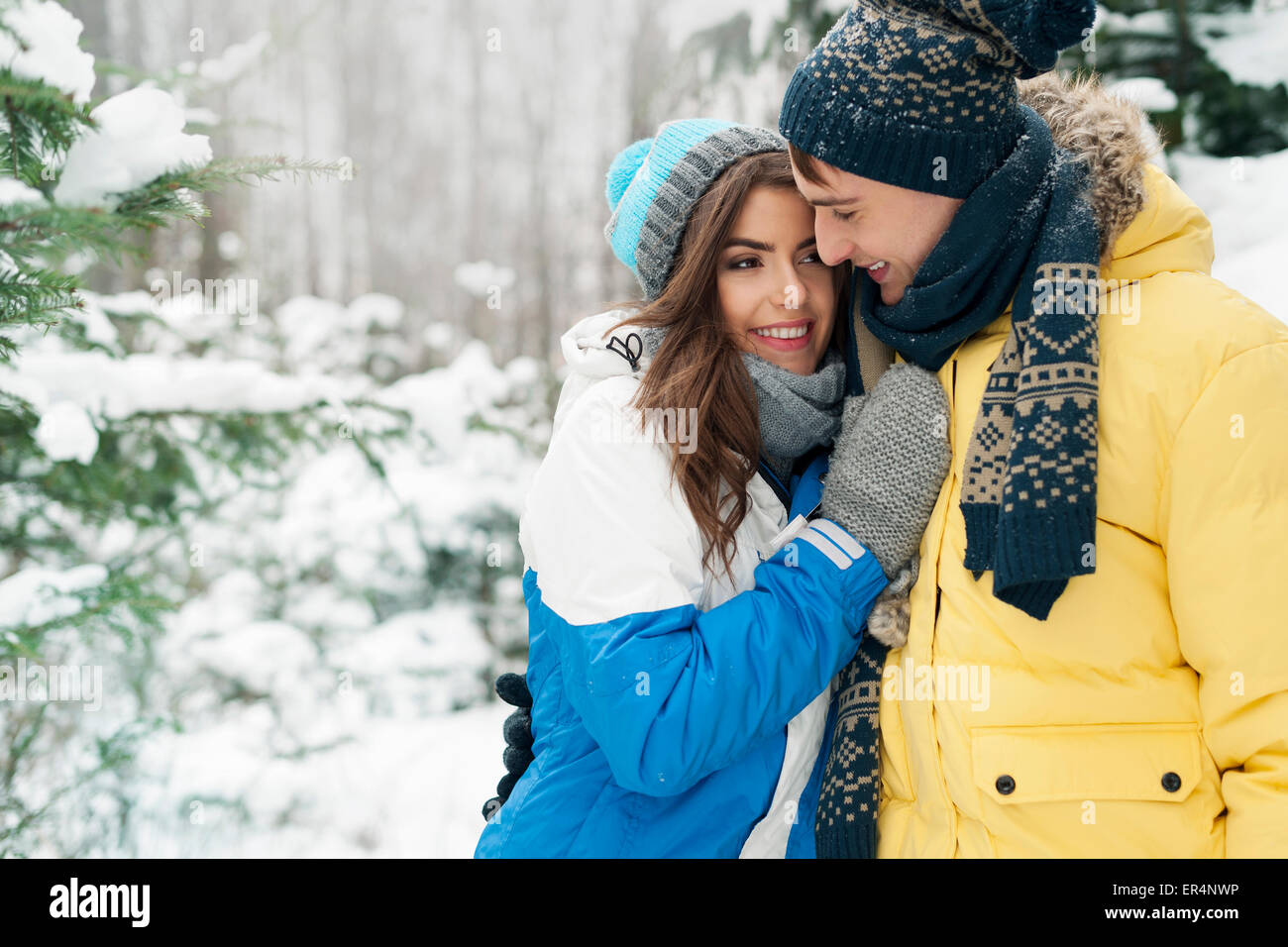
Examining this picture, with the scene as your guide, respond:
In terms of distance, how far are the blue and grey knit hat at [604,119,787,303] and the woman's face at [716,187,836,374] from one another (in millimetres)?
105

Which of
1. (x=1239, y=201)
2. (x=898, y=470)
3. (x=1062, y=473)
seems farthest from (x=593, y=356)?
(x=1239, y=201)

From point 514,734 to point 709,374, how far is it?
36.5 inches

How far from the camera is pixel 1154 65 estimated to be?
317cm

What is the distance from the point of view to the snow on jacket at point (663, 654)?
62.2 inches

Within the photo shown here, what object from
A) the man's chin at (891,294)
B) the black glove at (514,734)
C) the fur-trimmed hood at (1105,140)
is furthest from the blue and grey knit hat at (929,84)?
the black glove at (514,734)

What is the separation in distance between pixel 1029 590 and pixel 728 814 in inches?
27.6

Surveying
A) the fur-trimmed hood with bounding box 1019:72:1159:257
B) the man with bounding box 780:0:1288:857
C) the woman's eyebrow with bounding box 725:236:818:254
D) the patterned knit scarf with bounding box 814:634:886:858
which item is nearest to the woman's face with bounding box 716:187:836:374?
the woman's eyebrow with bounding box 725:236:818:254

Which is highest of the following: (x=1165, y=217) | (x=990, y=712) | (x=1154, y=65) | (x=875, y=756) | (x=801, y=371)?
(x=1154, y=65)

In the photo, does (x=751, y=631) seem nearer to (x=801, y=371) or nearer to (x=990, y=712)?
(x=990, y=712)

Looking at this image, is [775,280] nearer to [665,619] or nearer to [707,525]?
[707,525]

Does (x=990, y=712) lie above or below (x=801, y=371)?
below

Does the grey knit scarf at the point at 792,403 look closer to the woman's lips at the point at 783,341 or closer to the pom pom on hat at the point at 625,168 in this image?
the woman's lips at the point at 783,341

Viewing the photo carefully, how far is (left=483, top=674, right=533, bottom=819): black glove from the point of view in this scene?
2.08 metres
